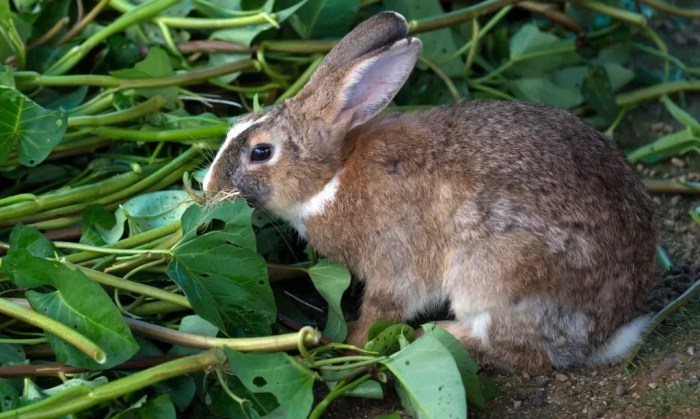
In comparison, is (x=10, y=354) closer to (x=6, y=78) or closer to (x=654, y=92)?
(x=6, y=78)

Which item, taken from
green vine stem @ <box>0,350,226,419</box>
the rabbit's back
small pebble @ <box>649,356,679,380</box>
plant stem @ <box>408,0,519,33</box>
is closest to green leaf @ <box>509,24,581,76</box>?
plant stem @ <box>408,0,519,33</box>

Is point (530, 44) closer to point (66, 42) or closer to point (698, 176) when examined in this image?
point (698, 176)

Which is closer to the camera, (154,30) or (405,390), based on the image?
(405,390)

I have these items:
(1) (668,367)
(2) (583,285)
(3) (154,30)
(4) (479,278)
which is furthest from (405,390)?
(3) (154,30)

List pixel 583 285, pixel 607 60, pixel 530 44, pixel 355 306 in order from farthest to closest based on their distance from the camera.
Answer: pixel 607 60
pixel 530 44
pixel 355 306
pixel 583 285

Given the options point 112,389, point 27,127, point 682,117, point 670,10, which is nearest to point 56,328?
point 112,389

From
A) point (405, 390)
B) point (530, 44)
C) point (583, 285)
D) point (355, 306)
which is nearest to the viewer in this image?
point (405, 390)
